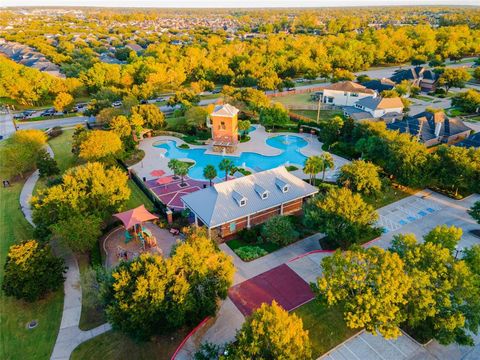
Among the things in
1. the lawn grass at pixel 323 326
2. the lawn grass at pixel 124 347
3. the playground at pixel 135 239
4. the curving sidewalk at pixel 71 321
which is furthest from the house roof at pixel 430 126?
the curving sidewalk at pixel 71 321

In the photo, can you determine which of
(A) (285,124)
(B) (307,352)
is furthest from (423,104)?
(B) (307,352)

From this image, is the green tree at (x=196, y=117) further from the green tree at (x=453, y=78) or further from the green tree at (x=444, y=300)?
the green tree at (x=453, y=78)

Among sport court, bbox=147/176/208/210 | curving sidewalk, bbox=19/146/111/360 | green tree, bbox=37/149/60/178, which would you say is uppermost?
green tree, bbox=37/149/60/178

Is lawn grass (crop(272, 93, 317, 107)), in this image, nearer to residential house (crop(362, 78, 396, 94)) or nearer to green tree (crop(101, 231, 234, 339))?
residential house (crop(362, 78, 396, 94))

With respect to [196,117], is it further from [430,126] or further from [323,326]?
[323,326]

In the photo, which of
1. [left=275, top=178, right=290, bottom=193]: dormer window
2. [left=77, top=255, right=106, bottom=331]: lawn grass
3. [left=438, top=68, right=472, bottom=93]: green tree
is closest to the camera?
[left=77, top=255, right=106, bottom=331]: lawn grass

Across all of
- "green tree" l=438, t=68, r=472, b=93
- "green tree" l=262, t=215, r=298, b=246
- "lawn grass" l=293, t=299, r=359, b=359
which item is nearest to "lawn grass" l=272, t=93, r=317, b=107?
"green tree" l=438, t=68, r=472, b=93
